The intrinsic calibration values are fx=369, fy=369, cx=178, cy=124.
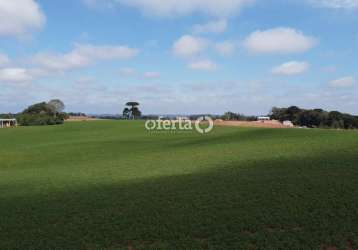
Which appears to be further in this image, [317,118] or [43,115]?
[43,115]

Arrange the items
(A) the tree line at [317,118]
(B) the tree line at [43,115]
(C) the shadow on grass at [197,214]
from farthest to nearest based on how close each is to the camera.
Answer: (B) the tree line at [43,115] < (A) the tree line at [317,118] < (C) the shadow on grass at [197,214]

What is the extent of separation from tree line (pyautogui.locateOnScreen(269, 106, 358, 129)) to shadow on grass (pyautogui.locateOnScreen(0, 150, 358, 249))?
59.7m

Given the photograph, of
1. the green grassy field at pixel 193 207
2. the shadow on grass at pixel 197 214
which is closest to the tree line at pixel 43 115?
the green grassy field at pixel 193 207

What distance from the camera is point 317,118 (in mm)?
79688

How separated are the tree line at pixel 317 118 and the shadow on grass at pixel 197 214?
59719 mm

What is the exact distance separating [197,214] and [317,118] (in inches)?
3029

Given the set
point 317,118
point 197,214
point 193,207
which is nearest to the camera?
point 197,214

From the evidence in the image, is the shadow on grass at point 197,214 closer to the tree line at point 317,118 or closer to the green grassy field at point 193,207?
the green grassy field at point 193,207

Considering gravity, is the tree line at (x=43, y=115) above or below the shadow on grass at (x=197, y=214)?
above

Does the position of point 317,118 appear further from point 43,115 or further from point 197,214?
point 197,214

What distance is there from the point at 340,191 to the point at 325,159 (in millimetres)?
6101

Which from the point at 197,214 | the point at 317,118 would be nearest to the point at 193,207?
the point at 197,214

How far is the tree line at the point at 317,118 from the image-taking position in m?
72.0

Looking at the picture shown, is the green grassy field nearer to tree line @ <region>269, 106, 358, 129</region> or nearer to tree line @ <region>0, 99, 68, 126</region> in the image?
tree line @ <region>269, 106, 358, 129</region>
